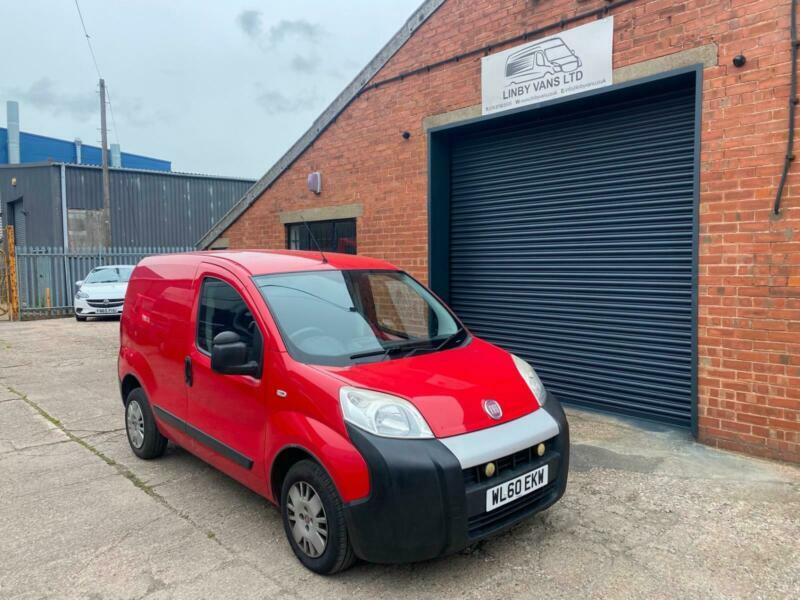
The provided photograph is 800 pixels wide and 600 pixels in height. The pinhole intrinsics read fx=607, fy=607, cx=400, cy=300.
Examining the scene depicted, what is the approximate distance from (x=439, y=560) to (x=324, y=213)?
6.77 meters

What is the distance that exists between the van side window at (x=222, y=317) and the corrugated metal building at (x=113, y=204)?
21818 mm

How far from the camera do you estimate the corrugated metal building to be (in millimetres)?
22922

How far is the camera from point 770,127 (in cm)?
477

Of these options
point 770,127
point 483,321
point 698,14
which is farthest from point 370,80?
point 770,127

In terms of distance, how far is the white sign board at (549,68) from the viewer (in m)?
5.92

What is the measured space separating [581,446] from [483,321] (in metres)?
2.66

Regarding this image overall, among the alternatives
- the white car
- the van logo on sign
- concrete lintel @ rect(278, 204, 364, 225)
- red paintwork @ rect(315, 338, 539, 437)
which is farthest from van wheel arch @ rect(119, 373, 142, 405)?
the white car

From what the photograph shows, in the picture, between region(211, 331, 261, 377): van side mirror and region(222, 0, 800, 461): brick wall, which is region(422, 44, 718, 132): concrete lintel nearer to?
region(222, 0, 800, 461): brick wall

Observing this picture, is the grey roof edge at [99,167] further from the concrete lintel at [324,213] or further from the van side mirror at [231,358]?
the van side mirror at [231,358]

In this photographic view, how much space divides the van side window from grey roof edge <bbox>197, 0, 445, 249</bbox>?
5.05m

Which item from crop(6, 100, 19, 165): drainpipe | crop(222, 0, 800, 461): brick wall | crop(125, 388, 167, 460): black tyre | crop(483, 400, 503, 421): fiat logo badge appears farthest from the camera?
crop(6, 100, 19, 165): drainpipe

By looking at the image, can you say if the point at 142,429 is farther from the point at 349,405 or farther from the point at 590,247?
the point at 590,247

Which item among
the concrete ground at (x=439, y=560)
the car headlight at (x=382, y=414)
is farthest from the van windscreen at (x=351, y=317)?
the concrete ground at (x=439, y=560)

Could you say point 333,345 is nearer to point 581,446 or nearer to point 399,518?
point 399,518
